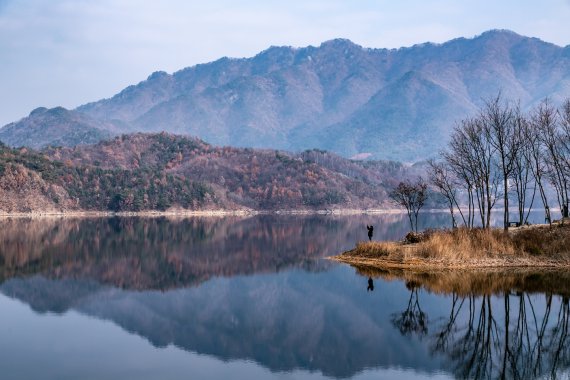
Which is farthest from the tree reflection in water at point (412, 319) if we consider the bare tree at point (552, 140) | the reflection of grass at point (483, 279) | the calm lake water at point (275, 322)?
the bare tree at point (552, 140)

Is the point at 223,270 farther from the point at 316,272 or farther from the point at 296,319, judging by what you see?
the point at 296,319

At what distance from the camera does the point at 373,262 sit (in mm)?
53438

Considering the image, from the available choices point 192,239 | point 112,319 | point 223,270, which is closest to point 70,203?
point 192,239

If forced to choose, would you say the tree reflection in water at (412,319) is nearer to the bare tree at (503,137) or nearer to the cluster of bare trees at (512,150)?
the bare tree at (503,137)

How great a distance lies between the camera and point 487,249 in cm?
4947

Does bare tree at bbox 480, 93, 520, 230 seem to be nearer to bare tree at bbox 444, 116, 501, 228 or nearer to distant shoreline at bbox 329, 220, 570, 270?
bare tree at bbox 444, 116, 501, 228

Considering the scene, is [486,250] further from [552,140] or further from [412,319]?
[412,319]

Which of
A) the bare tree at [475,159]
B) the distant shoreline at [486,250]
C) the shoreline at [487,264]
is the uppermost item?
the bare tree at [475,159]

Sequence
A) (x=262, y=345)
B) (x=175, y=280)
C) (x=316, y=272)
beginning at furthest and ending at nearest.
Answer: (x=316, y=272) < (x=175, y=280) < (x=262, y=345)

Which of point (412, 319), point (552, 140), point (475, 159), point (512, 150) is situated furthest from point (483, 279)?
point (475, 159)

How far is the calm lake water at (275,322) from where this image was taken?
24500mm

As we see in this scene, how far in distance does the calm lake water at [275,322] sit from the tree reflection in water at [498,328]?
0.22 feet

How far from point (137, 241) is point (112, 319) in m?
50.4

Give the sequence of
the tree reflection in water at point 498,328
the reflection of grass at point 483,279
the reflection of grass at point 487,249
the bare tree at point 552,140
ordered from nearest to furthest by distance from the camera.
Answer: the tree reflection in water at point 498,328
the reflection of grass at point 483,279
the reflection of grass at point 487,249
the bare tree at point 552,140
